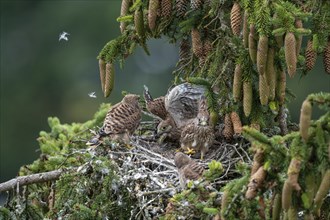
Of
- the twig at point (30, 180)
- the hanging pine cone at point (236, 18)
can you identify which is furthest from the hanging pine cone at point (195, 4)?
the twig at point (30, 180)

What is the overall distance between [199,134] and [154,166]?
43 cm

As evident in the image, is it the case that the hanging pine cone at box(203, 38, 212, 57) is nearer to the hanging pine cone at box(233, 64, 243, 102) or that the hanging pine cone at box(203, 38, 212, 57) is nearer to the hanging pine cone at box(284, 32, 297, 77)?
the hanging pine cone at box(233, 64, 243, 102)

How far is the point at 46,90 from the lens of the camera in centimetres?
2305

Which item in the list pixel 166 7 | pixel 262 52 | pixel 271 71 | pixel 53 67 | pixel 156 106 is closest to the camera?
pixel 262 52

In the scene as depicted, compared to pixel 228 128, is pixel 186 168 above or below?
below

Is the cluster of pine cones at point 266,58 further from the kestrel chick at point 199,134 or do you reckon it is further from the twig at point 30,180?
the twig at point 30,180

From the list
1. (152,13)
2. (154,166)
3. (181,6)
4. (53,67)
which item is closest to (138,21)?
(152,13)

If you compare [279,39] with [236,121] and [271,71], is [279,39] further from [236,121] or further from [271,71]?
[236,121]

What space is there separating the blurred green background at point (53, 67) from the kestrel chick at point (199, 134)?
1134 centimetres

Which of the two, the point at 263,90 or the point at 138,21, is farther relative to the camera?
the point at 138,21

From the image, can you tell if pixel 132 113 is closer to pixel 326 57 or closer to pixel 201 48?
pixel 201 48

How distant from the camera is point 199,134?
7586mm

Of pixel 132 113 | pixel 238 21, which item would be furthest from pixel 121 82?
pixel 238 21

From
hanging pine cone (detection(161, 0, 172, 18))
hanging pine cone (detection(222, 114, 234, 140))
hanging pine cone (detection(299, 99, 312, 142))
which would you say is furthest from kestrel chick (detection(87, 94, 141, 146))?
hanging pine cone (detection(299, 99, 312, 142))
